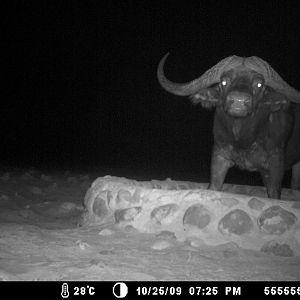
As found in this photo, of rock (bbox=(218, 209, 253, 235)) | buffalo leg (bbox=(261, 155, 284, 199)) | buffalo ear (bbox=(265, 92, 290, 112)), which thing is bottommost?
rock (bbox=(218, 209, 253, 235))

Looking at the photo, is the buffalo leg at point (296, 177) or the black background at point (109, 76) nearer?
the buffalo leg at point (296, 177)

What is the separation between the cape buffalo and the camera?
19.3 ft

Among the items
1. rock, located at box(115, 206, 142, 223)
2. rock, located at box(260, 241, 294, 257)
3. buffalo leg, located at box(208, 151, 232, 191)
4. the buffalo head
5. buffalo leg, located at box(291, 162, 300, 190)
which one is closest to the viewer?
rock, located at box(260, 241, 294, 257)

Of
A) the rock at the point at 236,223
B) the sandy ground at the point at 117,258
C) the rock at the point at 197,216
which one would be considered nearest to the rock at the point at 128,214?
the sandy ground at the point at 117,258

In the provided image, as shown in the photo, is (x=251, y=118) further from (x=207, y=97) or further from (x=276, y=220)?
(x=276, y=220)

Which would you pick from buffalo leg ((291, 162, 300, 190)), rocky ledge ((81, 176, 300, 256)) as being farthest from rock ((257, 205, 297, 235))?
buffalo leg ((291, 162, 300, 190))

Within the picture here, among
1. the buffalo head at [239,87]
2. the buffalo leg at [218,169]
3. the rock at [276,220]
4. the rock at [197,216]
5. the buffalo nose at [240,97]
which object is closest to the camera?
the rock at [276,220]

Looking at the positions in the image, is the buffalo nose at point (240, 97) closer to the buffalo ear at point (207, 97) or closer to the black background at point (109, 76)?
the buffalo ear at point (207, 97)

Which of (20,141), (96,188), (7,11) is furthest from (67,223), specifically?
(7,11)

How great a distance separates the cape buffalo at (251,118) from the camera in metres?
5.88

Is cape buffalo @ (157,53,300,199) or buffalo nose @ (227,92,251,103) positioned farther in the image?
cape buffalo @ (157,53,300,199)

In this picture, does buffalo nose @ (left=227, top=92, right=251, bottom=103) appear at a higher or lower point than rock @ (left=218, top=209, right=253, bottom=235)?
higher
